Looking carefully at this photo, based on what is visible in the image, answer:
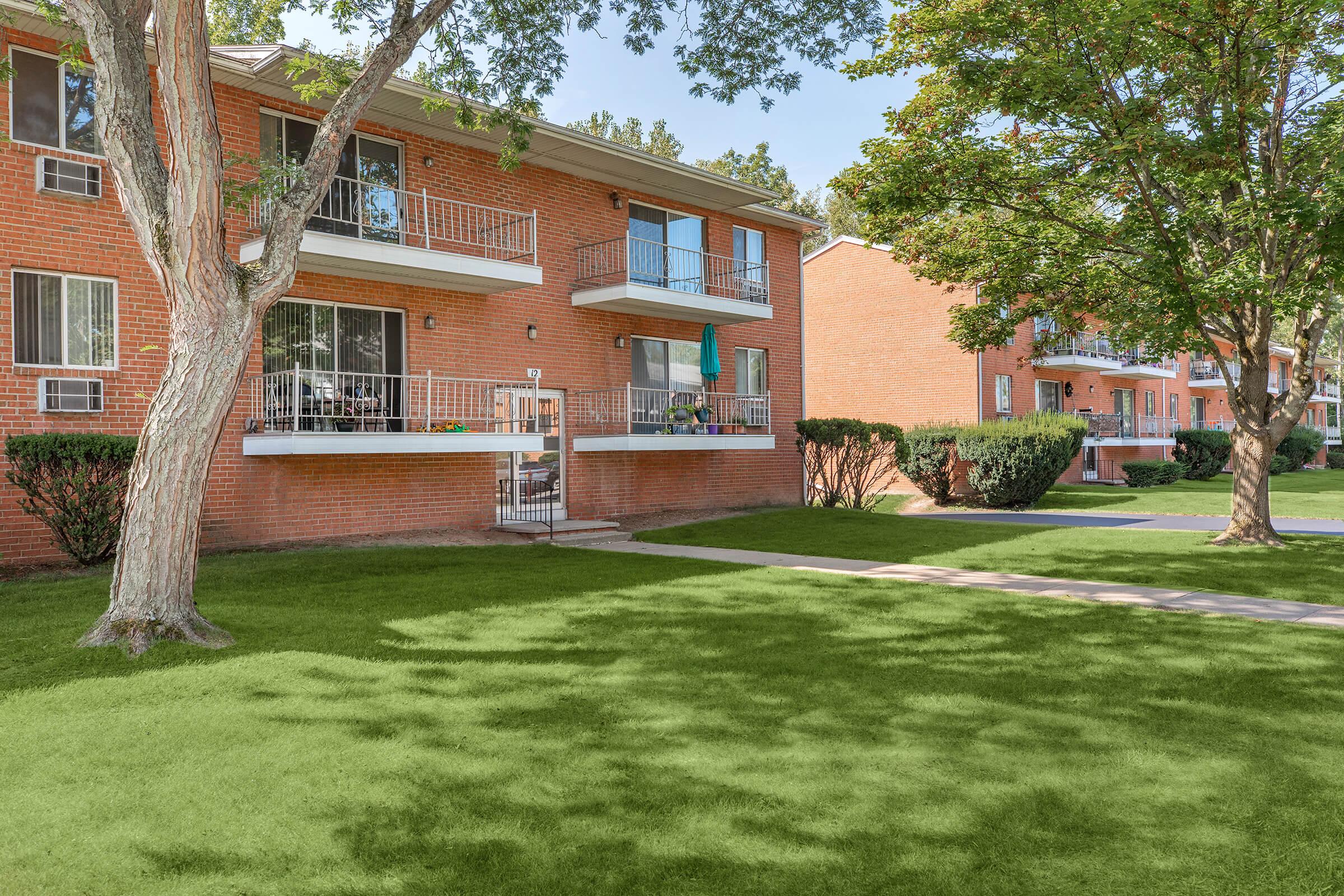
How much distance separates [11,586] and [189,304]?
4.74 m

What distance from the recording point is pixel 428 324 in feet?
47.1

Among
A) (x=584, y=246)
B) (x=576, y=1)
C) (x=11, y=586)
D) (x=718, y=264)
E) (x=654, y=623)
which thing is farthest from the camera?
(x=718, y=264)

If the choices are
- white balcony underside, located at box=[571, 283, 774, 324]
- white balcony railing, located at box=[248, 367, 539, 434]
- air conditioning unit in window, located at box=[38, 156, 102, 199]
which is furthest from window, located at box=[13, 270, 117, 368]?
white balcony underside, located at box=[571, 283, 774, 324]

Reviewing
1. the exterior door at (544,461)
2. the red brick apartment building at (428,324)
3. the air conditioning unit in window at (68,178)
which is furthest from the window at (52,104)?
the exterior door at (544,461)

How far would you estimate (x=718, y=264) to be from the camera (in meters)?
19.5

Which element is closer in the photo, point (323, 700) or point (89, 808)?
point (89, 808)

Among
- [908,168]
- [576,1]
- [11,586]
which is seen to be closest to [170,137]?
[11,586]

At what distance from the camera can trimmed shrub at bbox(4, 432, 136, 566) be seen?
977 centimetres

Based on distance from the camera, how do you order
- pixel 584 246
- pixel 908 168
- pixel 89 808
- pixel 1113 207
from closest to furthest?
pixel 89 808 → pixel 908 168 → pixel 1113 207 → pixel 584 246

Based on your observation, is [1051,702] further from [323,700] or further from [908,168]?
[908,168]

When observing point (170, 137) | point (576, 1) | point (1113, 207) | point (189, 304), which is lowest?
point (189, 304)

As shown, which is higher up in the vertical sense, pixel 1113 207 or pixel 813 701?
pixel 1113 207

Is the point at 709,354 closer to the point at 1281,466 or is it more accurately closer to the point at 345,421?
the point at 345,421

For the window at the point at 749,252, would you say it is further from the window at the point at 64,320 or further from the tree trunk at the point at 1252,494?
the window at the point at 64,320
